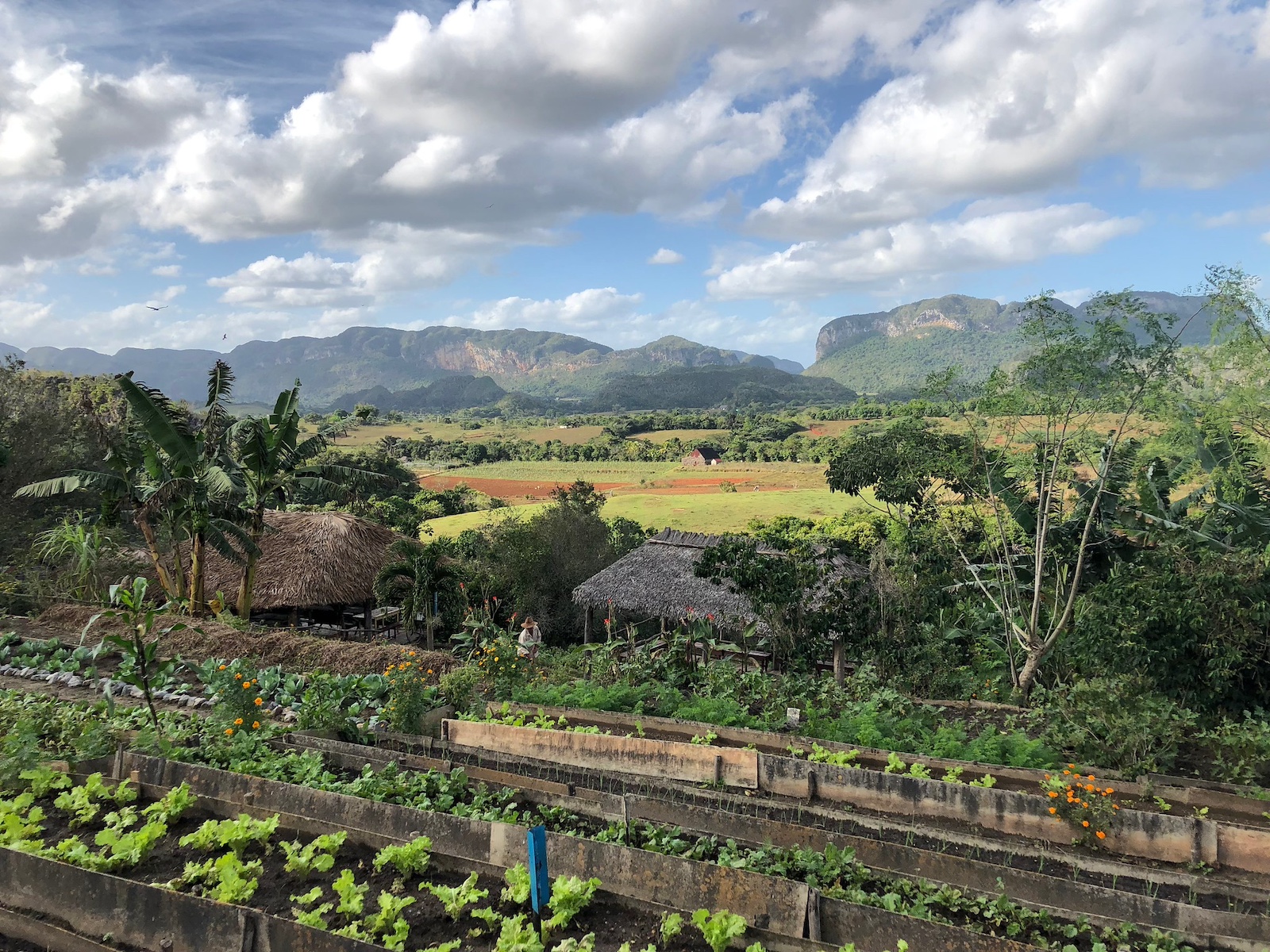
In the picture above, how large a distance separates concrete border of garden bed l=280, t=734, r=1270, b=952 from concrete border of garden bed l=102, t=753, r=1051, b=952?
0.74 m

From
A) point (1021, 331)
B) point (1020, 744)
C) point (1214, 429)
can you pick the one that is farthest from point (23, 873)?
point (1214, 429)

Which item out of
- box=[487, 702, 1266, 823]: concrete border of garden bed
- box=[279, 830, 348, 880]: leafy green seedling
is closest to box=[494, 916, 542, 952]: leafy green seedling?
box=[279, 830, 348, 880]: leafy green seedling

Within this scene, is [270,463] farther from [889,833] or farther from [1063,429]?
[1063,429]

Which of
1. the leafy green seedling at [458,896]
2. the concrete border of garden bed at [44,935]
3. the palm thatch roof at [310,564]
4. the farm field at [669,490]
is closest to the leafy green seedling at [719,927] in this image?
the leafy green seedling at [458,896]

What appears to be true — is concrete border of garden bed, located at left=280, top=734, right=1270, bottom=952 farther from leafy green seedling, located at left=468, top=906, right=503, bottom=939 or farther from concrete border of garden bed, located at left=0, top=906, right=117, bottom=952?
concrete border of garden bed, located at left=0, top=906, right=117, bottom=952

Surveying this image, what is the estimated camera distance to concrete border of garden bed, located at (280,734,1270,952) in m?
4.10

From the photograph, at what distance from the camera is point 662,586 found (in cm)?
1634

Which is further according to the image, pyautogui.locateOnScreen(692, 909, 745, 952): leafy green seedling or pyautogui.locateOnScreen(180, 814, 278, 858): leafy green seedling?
pyautogui.locateOnScreen(180, 814, 278, 858): leafy green seedling

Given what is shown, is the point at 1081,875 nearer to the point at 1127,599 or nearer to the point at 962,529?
the point at 1127,599

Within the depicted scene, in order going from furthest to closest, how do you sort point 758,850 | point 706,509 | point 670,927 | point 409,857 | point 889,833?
point 706,509
point 889,833
point 758,850
point 409,857
point 670,927

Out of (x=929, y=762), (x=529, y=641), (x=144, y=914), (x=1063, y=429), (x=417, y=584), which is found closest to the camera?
(x=144, y=914)

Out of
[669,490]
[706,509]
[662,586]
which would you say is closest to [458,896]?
[662,586]

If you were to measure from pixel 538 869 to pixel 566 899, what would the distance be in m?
0.22

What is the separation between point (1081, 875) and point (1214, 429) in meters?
6.32
